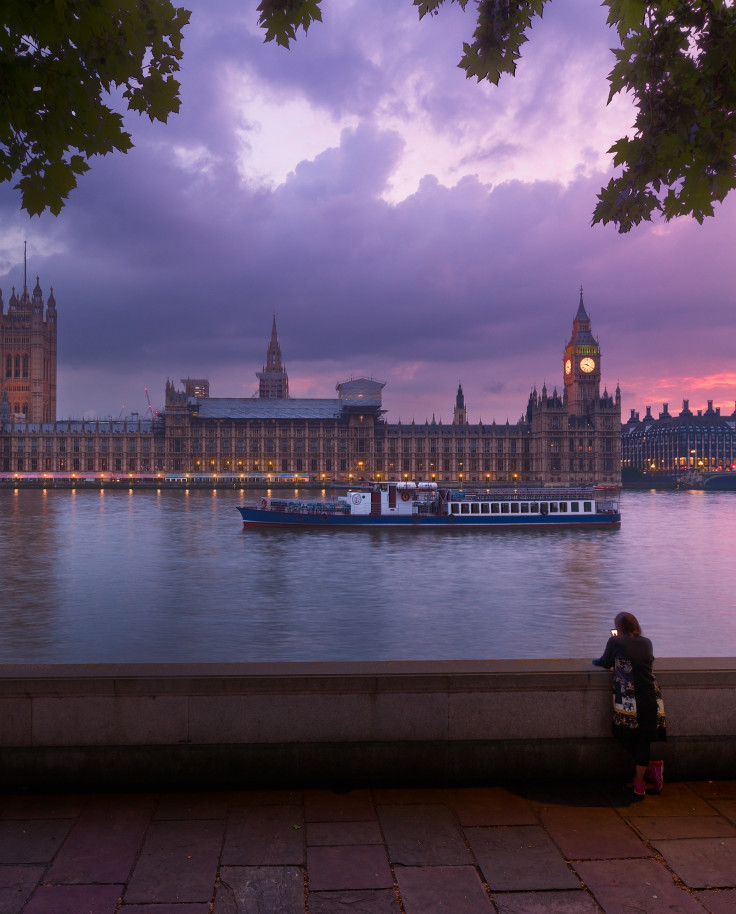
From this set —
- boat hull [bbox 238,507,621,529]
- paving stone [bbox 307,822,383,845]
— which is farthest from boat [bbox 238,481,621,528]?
paving stone [bbox 307,822,383,845]

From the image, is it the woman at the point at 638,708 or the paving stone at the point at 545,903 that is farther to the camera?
the woman at the point at 638,708

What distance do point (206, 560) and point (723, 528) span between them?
46.7 m

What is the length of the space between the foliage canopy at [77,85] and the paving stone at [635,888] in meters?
5.99

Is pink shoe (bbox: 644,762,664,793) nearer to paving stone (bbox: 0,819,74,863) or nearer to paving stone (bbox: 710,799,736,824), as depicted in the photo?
paving stone (bbox: 710,799,736,824)

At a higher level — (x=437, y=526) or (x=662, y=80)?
(x=662, y=80)

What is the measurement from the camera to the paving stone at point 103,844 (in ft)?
16.1

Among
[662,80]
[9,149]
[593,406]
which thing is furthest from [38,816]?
[593,406]

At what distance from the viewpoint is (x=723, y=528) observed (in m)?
66.1

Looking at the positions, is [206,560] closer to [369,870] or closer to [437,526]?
[437,526]

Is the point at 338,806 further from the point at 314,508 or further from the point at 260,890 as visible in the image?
the point at 314,508

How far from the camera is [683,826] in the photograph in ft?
18.5

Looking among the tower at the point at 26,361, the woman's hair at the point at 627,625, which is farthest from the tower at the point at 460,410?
the woman's hair at the point at 627,625

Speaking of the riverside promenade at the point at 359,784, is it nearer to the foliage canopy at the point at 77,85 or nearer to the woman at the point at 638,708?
the woman at the point at 638,708

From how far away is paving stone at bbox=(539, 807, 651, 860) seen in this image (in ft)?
17.3
